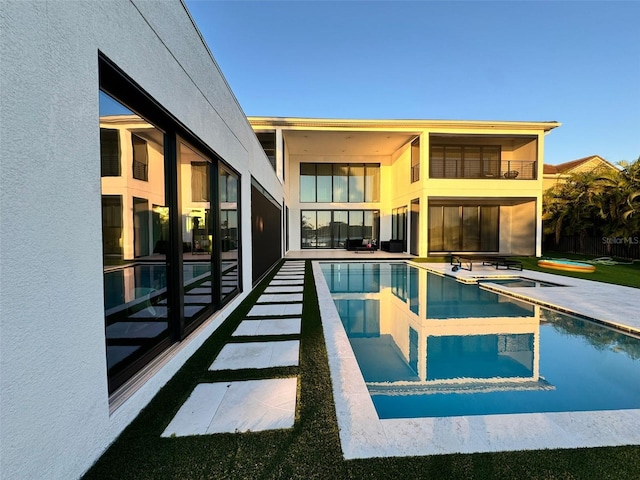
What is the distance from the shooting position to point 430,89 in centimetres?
1989

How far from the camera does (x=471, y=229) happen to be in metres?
16.4

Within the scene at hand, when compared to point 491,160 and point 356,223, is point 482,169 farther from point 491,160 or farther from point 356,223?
point 356,223

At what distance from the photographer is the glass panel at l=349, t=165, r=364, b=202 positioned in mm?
17938

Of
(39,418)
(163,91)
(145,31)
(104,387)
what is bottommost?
(104,387)

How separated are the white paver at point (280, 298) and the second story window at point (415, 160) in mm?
10494

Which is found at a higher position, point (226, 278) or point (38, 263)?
point (38, 263)

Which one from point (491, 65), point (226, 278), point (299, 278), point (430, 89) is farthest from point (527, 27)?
point (226, 278)

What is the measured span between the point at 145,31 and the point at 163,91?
1.44 feet

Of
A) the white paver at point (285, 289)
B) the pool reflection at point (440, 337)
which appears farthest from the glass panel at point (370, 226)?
the white paver at point (285, 289)

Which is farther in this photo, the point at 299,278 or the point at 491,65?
the point at 491,65

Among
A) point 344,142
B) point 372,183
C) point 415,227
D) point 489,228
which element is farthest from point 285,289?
point 489,228

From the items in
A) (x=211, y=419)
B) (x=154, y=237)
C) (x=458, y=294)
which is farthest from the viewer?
(x=458, y=294)

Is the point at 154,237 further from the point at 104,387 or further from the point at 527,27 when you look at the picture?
the point at 527,27

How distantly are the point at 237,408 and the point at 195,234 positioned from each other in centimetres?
219
